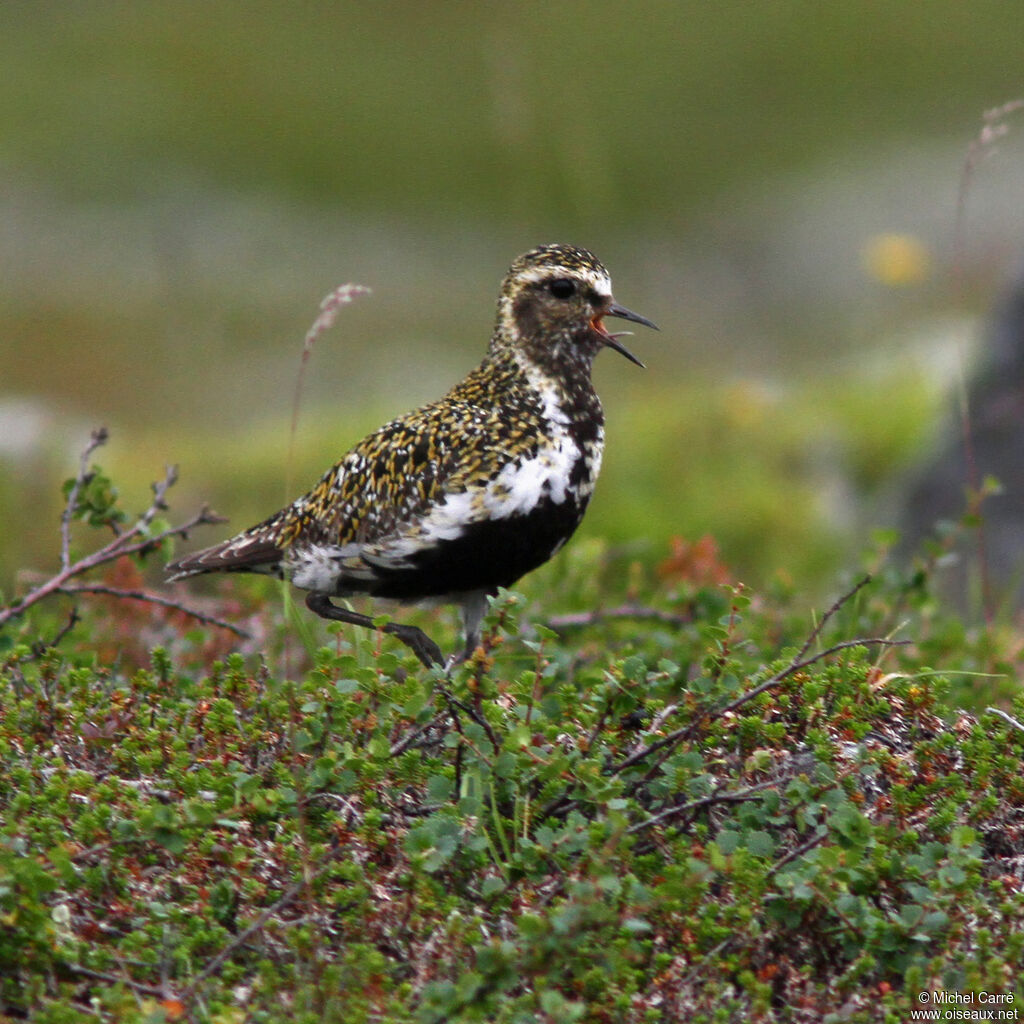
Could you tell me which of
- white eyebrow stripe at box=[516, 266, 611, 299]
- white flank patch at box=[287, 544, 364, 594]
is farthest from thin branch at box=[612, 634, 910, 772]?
white eyebrow stripe at box=[516, 266, 611, 299]

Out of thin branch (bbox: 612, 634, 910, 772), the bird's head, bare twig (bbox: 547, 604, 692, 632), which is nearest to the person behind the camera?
thin branch (bbox: 612, 634, 910, 772)

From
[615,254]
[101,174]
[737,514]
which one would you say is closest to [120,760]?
[737,514]

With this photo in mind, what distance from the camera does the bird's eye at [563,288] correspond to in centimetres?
534

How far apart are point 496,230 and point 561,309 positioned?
1571 centimetres

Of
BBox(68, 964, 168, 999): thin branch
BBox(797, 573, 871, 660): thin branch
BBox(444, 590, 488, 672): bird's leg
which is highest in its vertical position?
BBox(444, 590, 488, 672): bird's leg

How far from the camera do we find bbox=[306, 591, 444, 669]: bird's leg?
496 centimetres

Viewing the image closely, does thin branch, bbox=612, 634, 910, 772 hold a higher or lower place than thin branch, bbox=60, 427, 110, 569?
lower

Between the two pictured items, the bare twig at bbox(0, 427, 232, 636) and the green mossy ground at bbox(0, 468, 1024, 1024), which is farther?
the bare twig at bbox(0, 427, 232, 636)

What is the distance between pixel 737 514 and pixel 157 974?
6.62m

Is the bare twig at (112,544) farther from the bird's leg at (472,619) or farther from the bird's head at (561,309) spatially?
the bird's head at (561,309)

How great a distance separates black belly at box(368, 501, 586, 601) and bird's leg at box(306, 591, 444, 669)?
0.13m

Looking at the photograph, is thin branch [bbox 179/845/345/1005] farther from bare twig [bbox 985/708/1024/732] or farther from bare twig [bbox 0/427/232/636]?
bare twig [bbox 985/708/1024/732]

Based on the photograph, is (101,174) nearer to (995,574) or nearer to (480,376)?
(995,574)

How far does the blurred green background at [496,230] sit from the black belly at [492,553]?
3.30m
